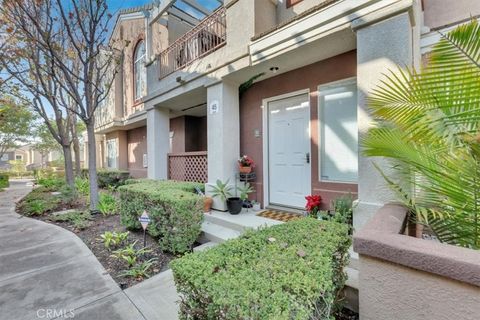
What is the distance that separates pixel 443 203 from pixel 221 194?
3809 millimetres

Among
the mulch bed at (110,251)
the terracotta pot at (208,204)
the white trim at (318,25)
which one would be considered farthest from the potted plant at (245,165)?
the mulch bed at (110,251)

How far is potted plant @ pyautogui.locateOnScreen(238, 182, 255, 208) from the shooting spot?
5.15 meters

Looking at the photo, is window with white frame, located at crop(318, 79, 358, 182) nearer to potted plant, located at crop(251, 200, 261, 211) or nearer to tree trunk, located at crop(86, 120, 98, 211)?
potted plant, located at crop(251, 200, 261, 211)

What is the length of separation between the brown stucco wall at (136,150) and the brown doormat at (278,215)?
809 cm

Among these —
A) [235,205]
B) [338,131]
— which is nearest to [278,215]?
[235,205]

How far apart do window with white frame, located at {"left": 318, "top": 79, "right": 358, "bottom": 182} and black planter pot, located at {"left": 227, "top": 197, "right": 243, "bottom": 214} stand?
1769mm

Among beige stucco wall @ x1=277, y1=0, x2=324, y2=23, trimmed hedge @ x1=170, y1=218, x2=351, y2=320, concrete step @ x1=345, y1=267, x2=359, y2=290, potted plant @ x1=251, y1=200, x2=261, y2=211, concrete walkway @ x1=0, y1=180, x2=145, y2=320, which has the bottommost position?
concrete walkway @ x1=0, y1=180, x2=145, y2=320

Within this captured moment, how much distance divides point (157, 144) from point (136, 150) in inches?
221

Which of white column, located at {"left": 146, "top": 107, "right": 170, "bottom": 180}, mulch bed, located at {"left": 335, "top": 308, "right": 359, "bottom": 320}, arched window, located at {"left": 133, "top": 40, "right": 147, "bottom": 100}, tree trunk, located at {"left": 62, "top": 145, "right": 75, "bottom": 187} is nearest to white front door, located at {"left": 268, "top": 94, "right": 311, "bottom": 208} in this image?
mulch bed, located at {"left": 335, "top": 308, "right": 359, "bottom": 320}

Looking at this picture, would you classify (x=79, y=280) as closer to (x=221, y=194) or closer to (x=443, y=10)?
(x=221, y=194)

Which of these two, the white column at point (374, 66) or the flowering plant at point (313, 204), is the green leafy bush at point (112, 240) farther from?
the white column at point (374, 66)

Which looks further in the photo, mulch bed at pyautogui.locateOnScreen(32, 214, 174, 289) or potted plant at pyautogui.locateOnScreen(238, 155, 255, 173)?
potted plant at pyautogui.locateOnScreen(238, 155, 255, 173)

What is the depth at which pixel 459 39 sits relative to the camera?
74.2 inches

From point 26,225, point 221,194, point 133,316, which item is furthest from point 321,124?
point 26,225
